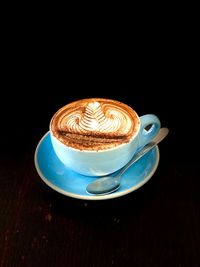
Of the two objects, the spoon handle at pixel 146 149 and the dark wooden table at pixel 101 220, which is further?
the spoon handle at pixel 146 149

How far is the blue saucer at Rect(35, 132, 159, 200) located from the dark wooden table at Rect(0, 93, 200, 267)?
0.08ft

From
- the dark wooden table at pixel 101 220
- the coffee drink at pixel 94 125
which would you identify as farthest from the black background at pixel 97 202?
the coffee drink at pixel 94 125

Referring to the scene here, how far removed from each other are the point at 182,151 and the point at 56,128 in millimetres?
269

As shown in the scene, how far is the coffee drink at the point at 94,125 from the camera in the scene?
69cm

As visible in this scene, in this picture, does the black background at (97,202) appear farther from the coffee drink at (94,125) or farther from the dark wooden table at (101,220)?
the coffee drink at (94,125)

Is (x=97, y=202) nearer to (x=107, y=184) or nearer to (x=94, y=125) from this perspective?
(x=107, y=184)

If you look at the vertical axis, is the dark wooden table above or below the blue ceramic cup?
below

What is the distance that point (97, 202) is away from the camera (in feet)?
2.26

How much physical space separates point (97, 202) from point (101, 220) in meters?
0.04

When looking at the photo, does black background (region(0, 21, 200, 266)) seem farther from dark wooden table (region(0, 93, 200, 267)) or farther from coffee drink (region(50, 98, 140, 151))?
coffee drink (region(50, 98, 140, 151))

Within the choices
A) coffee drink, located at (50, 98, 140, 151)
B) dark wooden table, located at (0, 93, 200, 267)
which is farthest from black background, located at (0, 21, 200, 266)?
coffee drink, located at (50, 98, 140, 151)

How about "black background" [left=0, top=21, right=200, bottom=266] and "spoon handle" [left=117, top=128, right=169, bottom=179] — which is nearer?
"black background" [left=0, top=21, right=200, bottom=266]

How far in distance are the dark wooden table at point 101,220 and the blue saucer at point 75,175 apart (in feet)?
0.08

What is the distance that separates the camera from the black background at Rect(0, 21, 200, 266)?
0.60 m
